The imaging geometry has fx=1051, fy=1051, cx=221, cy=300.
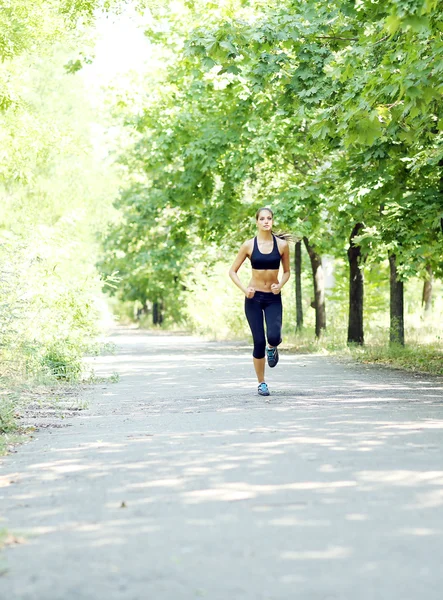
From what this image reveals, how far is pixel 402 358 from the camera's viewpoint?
20.4m

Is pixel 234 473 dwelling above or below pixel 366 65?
below

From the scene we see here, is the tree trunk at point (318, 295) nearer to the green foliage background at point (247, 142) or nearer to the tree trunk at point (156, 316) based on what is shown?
the green foliage background at point (247, 142)

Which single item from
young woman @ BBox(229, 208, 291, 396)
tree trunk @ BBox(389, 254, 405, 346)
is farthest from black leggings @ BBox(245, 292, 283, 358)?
tree trunk @ BBox(389, 254, 405, 346)

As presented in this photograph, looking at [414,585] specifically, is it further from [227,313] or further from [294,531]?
[227,313]

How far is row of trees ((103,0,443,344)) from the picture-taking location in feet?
41.6

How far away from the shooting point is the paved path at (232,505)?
4.34 m

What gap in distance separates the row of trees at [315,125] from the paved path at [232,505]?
3.54 m

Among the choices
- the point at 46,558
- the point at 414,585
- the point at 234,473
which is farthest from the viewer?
the point at 234,473

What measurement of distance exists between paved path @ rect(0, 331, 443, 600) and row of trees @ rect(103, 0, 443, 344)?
354 cm

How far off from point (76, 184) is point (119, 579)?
42.4 metres

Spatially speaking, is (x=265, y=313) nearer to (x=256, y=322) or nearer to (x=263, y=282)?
(x=256, y=322)

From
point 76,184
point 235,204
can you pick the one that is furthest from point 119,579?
point 76,184

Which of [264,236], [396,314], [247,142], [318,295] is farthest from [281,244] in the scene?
[318,295]

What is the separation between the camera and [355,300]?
88.1ft
